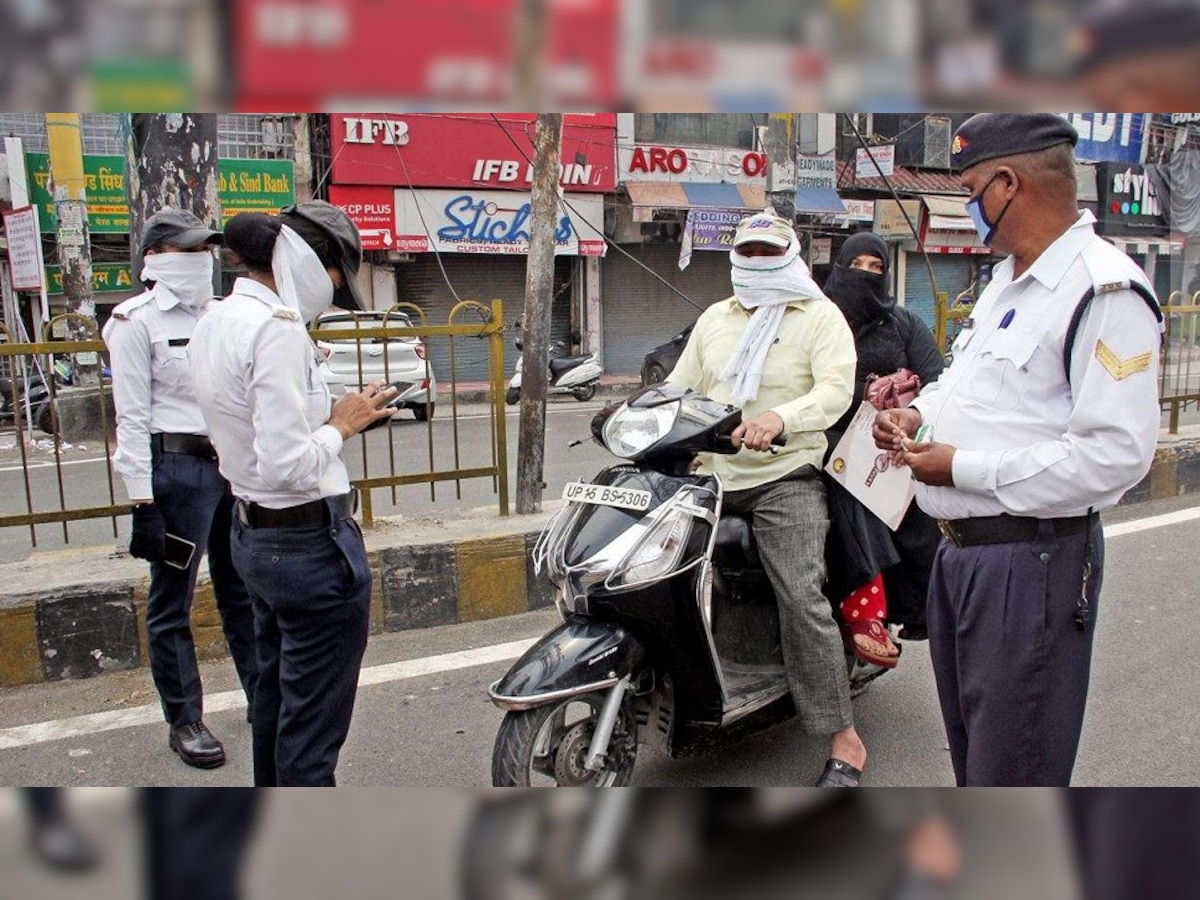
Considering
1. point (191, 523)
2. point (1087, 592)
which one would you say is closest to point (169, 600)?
point (191, 523)

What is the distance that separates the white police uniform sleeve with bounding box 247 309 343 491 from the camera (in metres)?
2.23

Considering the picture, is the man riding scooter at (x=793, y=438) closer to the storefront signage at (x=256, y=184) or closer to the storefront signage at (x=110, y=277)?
the storefront signage at (x=256, y=184)

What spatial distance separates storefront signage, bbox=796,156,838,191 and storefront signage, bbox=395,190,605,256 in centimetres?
387

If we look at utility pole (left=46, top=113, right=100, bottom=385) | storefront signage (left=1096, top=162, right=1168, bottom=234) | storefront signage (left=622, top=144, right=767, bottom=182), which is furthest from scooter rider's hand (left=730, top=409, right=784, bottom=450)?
storefront signage (left=1096, top=162, right=1168, bottom=234)

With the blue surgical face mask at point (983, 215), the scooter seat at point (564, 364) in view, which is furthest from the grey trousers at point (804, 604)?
the scooter seat at point (564, 364)

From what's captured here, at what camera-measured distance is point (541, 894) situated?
816mm

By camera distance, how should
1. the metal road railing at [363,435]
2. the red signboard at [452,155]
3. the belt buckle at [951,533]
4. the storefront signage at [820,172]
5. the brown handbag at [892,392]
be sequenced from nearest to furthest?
1. the belt buckle at [951,533]
2. the brown handbag at [892,392]
3. the metal road railing at [363,435]
4. the red signboard at [452,155]
5. the storefront signage at [820,172]

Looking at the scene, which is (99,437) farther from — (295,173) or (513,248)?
(513,248)

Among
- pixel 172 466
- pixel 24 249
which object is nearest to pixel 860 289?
pixel 172 466

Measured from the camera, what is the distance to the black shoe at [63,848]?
79 centimetres

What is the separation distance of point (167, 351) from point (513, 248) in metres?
13.9

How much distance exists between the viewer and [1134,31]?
69 centimetres

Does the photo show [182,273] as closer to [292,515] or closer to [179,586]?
[179,586]

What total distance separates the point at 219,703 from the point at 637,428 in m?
2.02
